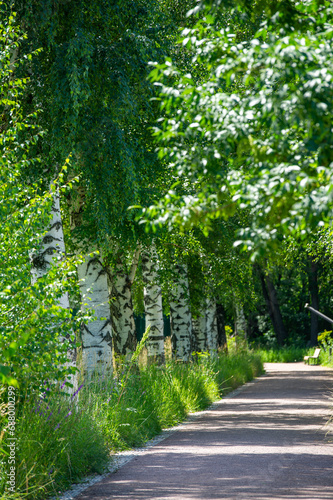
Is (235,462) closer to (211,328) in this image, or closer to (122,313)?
(122,313)

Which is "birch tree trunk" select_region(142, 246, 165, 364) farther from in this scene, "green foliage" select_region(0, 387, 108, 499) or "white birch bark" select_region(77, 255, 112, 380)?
"green foliage" select_region(0, 387, 108, 499)

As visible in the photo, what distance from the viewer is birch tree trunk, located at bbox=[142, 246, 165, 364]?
46.3 ft

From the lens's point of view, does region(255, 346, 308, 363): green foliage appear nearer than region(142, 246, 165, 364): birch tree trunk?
No

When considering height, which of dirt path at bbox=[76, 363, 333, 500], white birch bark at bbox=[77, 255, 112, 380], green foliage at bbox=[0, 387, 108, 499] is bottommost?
dirt path at bbox=[76, 363, 333, 500]

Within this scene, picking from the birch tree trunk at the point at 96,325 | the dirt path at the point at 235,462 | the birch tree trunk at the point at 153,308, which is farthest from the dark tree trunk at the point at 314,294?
the birch tree trunk at the point at 96,325

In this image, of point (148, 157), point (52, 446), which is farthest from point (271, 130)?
point (148, 157)

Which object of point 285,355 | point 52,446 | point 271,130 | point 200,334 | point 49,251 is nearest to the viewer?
point 271,130

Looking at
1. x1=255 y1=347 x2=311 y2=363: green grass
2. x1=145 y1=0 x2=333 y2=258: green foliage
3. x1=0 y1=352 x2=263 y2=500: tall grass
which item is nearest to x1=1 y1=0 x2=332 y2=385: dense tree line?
x1=145 y1=0 x2=333 y2=258: green foliage

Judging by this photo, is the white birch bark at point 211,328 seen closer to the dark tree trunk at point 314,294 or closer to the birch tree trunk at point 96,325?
the birch tree trunk at point 96,325

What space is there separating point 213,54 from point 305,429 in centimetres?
796

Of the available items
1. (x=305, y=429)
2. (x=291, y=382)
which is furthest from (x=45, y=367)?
(x=291, y=382)

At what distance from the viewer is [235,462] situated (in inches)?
304

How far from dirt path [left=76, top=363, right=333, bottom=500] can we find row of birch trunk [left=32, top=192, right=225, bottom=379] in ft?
5.20

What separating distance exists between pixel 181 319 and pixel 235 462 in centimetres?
866
